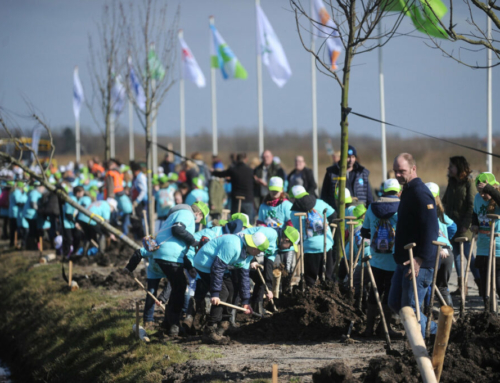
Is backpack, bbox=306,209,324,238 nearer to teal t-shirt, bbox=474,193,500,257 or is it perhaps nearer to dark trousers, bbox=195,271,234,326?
dark trousers, bbox=195,271,234,326

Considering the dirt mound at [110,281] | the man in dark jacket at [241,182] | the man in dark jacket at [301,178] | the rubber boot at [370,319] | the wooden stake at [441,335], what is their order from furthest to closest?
the man in dark jacket at [241,182] < the man in dark jacket at [301,178] < the dirt mound at [110,281] < the rubber boot at [370,319] < the wooden stake at [441,335]

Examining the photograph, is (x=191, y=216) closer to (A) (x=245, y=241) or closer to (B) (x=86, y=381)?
(A) (x=245, y=241)

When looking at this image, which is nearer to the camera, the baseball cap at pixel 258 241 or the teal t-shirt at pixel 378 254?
the teal t-shirt at pixel 378 254

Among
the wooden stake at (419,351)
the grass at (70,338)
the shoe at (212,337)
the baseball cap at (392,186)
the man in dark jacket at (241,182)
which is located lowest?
the grass at (70,338)

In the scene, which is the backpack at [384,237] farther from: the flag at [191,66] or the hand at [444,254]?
the flag at [191,66]

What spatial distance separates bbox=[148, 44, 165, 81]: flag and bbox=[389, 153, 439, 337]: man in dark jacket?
336 inches

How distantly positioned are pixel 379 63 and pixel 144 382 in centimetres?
1581

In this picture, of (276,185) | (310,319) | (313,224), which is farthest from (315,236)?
(310,319)

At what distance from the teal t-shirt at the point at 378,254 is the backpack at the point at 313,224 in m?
1.93

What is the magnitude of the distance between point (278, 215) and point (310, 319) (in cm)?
248

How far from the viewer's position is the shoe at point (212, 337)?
23.8 ft

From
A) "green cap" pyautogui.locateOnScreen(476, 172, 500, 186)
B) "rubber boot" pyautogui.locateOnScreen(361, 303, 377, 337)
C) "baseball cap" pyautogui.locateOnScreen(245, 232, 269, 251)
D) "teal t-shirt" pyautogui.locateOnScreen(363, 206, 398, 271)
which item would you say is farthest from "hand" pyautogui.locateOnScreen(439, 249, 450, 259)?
"baseball cap" pyautogui.locateOnScreen(245, 232, 269, 251)

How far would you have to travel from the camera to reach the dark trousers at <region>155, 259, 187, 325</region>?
7.84m

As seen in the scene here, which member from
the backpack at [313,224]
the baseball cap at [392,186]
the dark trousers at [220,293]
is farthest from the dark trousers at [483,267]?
the dark trousers at [220,293]
